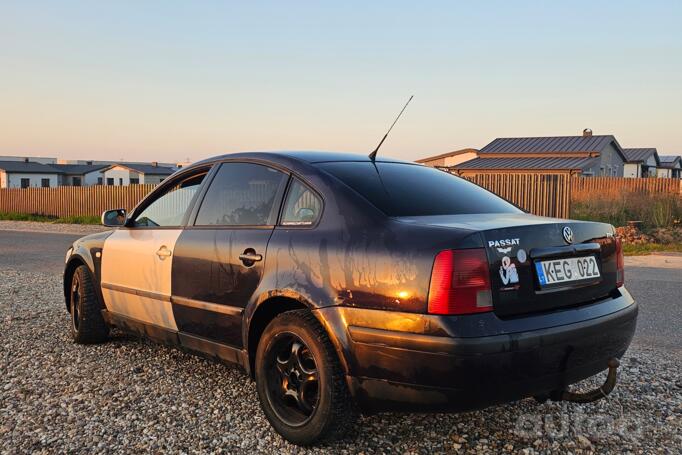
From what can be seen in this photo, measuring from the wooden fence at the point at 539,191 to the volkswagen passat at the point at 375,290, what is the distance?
14770mm

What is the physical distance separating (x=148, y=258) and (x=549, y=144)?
41.3m

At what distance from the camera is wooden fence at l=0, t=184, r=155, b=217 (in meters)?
27.2

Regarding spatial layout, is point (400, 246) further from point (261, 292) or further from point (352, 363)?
point (261, 292)

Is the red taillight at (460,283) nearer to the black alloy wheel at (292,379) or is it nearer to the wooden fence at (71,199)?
the black alloy wheel at (292,379)

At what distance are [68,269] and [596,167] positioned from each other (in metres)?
39.8

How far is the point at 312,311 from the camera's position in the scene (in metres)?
3.05

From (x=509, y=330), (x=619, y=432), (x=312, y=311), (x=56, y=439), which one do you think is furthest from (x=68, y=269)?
(x=619, y=432)

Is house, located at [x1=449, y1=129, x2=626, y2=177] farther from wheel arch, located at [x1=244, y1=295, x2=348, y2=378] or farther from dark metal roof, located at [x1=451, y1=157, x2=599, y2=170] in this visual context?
wheel arch, located at [x1=244, y1=295, x2=348, y2=378]

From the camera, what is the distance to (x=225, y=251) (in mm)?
3646

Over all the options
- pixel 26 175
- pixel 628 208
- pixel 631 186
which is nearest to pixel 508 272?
pixel 628 208

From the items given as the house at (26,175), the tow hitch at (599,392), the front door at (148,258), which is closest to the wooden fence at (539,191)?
the front door at (148,258)

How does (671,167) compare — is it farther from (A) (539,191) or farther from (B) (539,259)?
(B) (539,259)

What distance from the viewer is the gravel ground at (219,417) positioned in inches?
126

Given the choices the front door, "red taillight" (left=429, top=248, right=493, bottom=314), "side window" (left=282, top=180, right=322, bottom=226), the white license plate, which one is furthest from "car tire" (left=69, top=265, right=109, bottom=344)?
the white license plate
